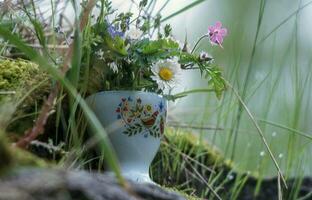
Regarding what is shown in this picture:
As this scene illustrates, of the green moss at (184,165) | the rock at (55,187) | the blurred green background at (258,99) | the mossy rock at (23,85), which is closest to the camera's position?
the rock at (55,187)

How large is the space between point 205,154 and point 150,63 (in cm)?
79

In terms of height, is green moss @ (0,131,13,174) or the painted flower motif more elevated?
the painted flower motif

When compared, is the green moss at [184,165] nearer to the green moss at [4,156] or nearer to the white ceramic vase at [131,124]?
the white ceramic vase at [131,124]

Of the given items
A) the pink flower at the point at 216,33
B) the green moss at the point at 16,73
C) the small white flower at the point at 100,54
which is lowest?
the green moss at the point at 16,73

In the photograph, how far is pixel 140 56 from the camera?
4.30 feet

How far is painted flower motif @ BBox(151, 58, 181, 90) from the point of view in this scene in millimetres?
1338

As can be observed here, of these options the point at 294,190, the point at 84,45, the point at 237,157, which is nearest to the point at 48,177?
the point at 84,45

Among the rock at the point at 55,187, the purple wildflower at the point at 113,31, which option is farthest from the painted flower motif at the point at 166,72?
the rock at the point at 55,187

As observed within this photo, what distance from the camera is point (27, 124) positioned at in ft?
4.28

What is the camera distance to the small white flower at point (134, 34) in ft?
4.39

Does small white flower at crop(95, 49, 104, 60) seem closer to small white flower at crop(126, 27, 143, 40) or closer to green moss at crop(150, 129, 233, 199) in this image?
small white flower at crop(126, 27, 143, 40)

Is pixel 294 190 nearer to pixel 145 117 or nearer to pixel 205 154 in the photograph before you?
pixel 205 154

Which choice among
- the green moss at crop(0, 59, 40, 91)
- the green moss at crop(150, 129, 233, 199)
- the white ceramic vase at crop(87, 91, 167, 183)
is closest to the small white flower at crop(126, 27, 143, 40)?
the white ceramic vase at crop(87, 91, 167, 183)

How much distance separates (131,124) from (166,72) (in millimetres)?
137
